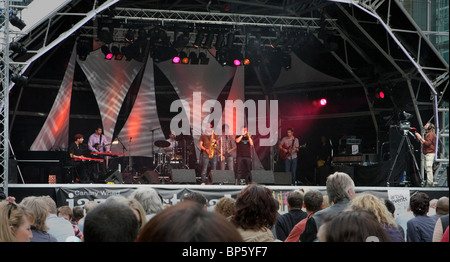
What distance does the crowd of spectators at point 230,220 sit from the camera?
60.2 inches

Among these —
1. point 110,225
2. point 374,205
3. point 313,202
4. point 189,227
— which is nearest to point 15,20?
point 313,202

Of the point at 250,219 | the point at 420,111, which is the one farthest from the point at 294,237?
the point at 420,111

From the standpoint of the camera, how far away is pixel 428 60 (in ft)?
51.0

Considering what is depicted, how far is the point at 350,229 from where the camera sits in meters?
2.18

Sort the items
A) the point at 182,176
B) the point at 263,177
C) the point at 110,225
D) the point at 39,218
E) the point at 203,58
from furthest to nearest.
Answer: the point at 203,58, the point at 263,177, the point at 182,176, the point at 39,218, the point at 110,225

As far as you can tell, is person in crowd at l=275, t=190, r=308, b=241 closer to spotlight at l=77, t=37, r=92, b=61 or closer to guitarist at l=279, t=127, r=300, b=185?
guitarist at l=279, t=127, r=300, b=185

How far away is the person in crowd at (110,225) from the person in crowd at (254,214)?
1.49m

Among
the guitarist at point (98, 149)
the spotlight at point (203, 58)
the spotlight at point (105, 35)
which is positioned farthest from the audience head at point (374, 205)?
the spotlight at point (203, 58)

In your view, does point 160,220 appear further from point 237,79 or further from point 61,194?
point 237,79

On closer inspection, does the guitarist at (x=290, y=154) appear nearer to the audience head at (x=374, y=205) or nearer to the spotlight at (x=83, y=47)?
the spotlight at (x=83, y=47)

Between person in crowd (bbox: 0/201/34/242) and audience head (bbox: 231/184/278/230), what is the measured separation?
1.27 m

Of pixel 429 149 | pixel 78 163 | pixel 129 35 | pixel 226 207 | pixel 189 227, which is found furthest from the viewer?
pixel 129 35

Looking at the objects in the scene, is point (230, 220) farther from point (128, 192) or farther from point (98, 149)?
point (98, 149)

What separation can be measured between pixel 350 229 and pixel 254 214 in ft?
4.94
